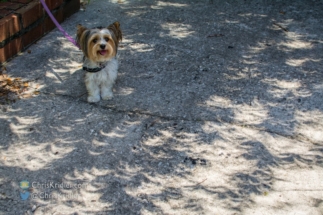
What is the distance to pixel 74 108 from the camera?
4859 mm

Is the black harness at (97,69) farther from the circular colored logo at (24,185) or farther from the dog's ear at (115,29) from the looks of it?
the circular colored logo at (24,185)

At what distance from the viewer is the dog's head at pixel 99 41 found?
174 inches

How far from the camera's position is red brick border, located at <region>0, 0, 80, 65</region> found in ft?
18.2

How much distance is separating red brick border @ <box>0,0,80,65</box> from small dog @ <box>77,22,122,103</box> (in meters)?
1.45

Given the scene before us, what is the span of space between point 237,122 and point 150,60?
1834 mm

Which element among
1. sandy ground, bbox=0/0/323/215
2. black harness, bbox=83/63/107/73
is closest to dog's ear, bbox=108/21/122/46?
black harness, bbox=83/63/107/73

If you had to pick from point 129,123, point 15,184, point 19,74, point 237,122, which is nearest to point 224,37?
point 237,122

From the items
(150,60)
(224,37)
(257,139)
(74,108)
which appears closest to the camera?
(257,139)

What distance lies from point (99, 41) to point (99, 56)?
22 centimetres

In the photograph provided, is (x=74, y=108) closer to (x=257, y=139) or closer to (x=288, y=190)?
(x=257, y=139)

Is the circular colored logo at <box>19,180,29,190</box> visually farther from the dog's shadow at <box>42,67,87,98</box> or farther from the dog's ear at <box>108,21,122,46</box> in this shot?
the dog's ear at <box>108,21,122,46</box>

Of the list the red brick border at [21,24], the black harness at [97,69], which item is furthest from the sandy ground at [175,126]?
the black harness at [97,69]

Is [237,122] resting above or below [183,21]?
below

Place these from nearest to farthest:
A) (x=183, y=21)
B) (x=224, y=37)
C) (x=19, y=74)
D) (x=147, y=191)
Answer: (x=147, y=191)
(x=19, y=74)
(x=224, y=37)
(x=183, y=21)
